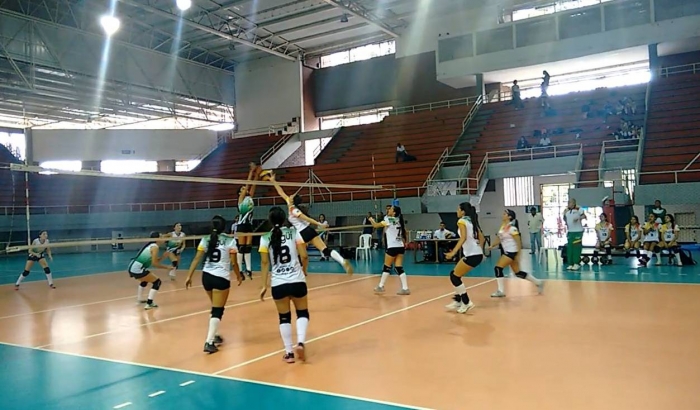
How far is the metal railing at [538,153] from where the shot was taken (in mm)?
21427

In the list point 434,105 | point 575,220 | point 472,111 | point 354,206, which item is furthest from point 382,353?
point 434,105

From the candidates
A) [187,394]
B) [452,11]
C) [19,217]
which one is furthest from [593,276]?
[19,217]

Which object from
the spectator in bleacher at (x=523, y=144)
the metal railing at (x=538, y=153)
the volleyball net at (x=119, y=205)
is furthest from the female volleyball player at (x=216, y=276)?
the spectator in bleacher at (x=523, y=144)

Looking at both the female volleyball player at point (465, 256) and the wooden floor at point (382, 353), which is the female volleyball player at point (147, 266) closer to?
the wooden floor at point (382, 353)

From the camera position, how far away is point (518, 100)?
27.0 meters

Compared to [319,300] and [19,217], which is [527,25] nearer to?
[319,300]

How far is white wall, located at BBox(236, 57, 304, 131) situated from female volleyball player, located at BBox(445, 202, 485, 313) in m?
25.5

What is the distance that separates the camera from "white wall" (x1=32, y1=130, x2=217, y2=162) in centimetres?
3138

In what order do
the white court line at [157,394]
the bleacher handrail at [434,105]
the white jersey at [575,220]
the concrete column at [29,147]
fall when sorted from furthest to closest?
the concrete column at [29,147], the bleacher handrail at [434,105], the white jersey at [575,220], the white court line at [157,394]

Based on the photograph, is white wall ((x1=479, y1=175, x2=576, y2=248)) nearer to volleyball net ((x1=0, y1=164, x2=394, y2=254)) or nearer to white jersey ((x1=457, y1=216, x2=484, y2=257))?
volleyball net ((x1=0, y1=164, x2=394, y2=254))

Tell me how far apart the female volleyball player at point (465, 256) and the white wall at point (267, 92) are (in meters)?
25.5

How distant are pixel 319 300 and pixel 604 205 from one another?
11.2 m

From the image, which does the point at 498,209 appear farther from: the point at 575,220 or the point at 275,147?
the point at 275,147

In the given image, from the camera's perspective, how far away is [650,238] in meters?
15.0
